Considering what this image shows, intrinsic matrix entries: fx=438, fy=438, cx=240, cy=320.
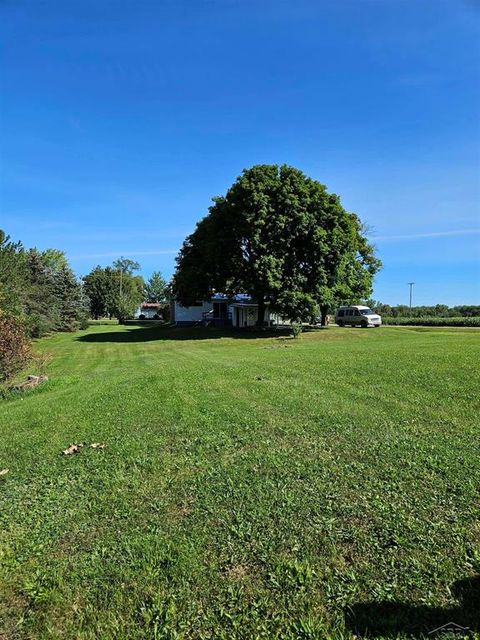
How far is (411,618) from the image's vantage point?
230 cm

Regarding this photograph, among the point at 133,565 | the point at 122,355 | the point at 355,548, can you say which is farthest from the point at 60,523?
the point at 122,355

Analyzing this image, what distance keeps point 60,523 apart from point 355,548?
7.29 ft

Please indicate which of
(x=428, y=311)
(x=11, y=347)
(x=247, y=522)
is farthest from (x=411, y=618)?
(x=428, y=311)

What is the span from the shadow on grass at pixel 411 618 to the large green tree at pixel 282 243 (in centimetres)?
2390

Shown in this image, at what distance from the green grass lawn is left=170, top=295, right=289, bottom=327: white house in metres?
31.7

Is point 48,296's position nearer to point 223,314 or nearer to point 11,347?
point 223,314

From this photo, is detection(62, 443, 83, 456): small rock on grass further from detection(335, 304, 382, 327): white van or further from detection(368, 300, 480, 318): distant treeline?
detection(368, 300, 480, 318): distant treeline

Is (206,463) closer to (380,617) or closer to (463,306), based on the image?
(380,617)

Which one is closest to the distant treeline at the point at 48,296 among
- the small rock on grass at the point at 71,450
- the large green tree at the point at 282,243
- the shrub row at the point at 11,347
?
the large green tree at the point at 282,243

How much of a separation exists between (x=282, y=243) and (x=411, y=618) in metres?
26.2

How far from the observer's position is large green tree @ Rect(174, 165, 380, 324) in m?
27.1

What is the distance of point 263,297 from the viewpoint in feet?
98.6

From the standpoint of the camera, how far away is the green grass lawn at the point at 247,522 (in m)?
2.42

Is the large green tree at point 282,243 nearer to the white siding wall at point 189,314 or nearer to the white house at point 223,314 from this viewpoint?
the white house at point 223,314
